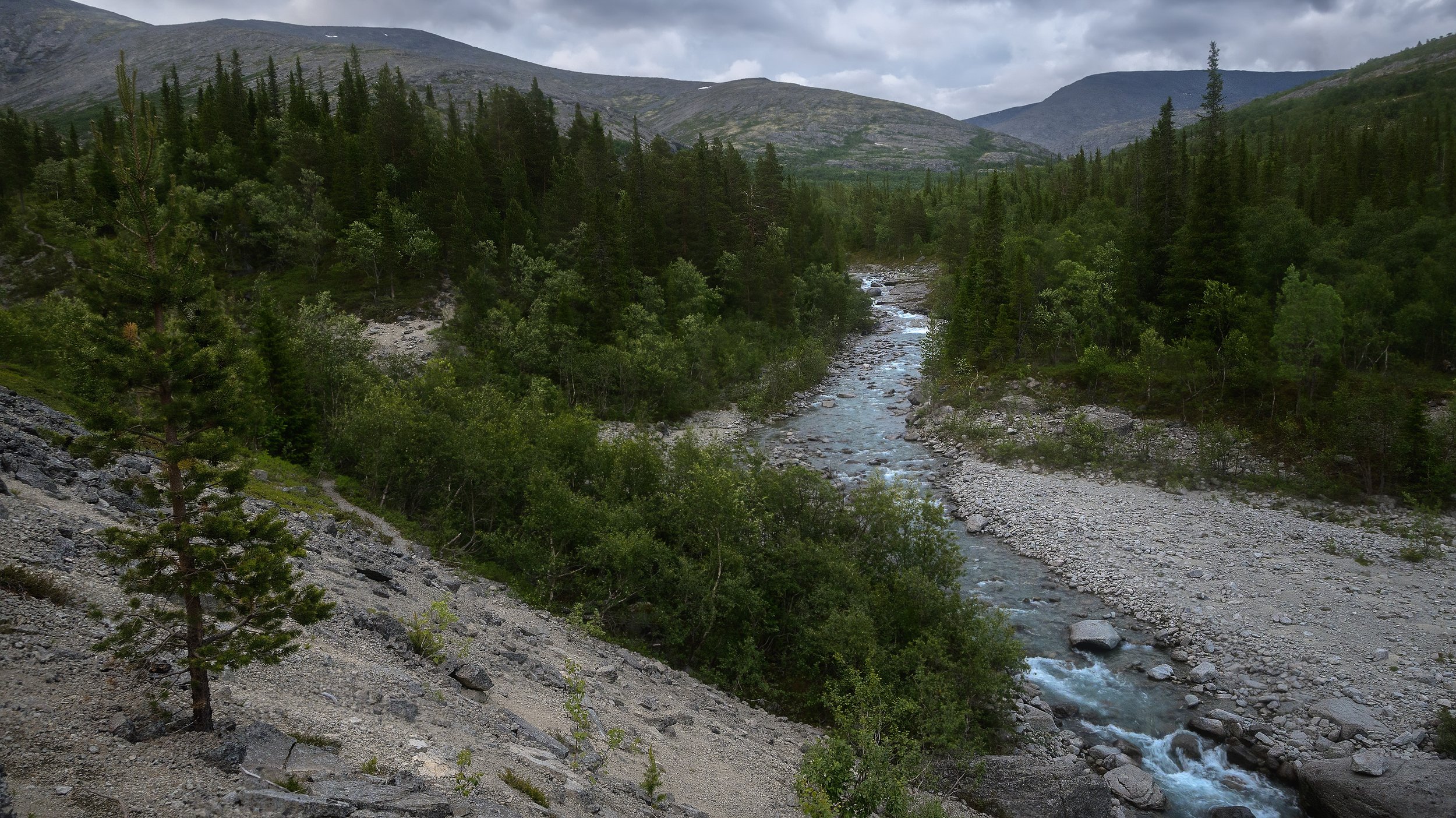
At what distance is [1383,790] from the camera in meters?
18.3

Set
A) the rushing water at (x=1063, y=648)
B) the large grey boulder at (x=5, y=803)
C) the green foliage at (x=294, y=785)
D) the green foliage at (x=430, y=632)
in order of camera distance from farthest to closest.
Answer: the rushing water at (x=1063, y=648) < the green foliage at (x=430, y=632) < the green foliage at (x=294, y=785) < the large grey boulder at (x=5, y=803)

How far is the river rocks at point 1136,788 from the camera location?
1923 centimetres

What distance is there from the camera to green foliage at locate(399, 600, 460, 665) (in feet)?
54.6

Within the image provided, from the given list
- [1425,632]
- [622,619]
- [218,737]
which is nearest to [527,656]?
[622,619]

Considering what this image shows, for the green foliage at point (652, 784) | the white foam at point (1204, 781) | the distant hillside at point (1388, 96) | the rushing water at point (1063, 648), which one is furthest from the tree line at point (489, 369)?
the distant hillside at point (1388, 96)

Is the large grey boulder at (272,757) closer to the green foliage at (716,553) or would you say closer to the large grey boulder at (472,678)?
the large grey boulder at (472,678)

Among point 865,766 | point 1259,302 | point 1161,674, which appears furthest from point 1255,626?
point 1259,302

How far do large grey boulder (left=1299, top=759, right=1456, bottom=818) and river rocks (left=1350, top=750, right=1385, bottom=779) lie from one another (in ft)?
0.27

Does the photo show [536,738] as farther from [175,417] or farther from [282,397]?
[282,397]

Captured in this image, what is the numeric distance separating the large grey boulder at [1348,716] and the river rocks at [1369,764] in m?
1.50

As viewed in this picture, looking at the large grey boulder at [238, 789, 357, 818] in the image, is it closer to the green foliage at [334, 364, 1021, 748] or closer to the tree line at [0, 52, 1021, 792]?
the tree line at [0, 52, 1021, 792]

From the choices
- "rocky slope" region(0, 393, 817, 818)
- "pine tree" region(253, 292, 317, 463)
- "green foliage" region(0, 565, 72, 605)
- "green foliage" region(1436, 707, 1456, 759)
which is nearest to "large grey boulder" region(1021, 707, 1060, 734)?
"rocky slope" region(0, 393, 817, 818)

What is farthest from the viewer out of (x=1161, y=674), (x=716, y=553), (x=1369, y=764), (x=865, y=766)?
(x=1161, y=674)

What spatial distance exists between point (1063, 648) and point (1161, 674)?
3.15 meters
